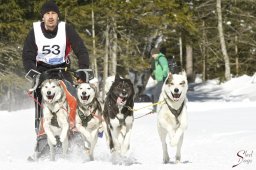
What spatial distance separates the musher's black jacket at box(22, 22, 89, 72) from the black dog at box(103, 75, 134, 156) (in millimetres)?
509

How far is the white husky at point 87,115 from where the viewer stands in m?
7.34

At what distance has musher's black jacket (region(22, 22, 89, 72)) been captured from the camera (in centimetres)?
723

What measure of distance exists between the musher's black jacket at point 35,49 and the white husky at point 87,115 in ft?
0.98

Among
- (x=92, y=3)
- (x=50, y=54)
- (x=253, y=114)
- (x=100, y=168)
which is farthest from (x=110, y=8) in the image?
(x=100, y=168)

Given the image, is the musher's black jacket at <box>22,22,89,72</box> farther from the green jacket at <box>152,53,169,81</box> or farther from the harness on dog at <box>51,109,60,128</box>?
the green jacket at <box>152,53,169,81</box>

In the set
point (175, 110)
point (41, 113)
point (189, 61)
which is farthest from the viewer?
point (189, 61)

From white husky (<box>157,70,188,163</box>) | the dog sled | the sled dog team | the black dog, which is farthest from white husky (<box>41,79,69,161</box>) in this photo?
white husky (<box>157,70,188,163</box>)

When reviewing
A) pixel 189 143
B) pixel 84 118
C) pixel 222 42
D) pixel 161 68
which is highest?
pixel 222 42

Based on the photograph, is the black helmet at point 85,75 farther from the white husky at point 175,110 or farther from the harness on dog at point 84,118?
the white husky at point 175,110

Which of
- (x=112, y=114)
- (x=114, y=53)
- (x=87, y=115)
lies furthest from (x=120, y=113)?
(x=114, y=53)

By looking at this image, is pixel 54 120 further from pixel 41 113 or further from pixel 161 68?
pixel 161 68

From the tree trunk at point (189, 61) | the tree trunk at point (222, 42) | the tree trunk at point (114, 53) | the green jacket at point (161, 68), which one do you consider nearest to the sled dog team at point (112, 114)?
the green jacket at point (161, 68)

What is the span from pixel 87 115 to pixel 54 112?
0.50 meters

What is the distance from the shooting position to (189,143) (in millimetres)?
9578
